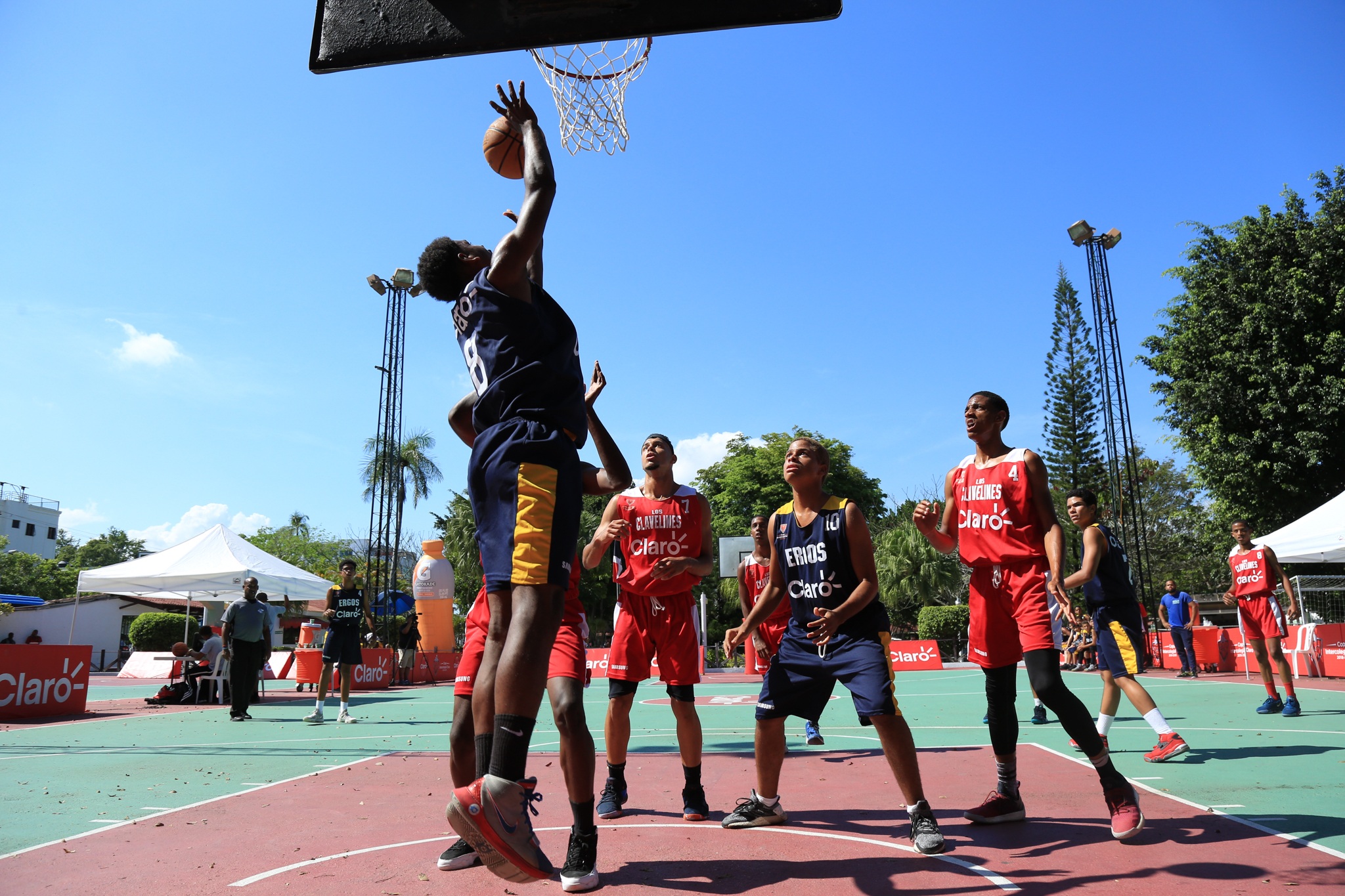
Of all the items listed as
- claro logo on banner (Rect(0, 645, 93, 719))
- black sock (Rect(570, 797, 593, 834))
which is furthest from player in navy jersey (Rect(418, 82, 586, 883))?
claro logo on banner (Rect(0, 645, 93, 719))

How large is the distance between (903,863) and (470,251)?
122 inches

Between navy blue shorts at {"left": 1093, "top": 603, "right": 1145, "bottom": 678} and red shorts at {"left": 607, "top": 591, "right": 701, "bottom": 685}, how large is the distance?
12.2 feet

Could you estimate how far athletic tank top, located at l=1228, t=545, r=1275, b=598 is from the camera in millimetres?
9812

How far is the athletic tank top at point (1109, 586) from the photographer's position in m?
6.89

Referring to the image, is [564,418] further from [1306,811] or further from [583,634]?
[1306,811]

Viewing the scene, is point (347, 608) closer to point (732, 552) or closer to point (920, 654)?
point (732, 552)

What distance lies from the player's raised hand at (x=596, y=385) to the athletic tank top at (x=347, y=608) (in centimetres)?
846

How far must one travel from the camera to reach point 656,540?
5.14 metres

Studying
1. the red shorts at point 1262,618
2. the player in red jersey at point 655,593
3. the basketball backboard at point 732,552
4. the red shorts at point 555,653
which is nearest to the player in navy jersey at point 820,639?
the player in red jersey at point 655,593

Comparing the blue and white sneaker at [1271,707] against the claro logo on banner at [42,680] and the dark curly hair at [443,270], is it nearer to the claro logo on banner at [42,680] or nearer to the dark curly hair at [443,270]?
the dark curly hair at [443,270]

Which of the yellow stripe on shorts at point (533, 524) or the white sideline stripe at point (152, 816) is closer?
the yellow stripe on shorts at point (533, 524)

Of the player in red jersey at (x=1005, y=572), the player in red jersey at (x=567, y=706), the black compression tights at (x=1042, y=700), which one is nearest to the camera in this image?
the player in red jersey at (x=567, y=706)

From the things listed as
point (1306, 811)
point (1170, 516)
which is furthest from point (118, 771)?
point (1170, 516)

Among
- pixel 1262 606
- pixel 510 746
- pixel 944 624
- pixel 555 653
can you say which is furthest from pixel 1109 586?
pixel 944 624
